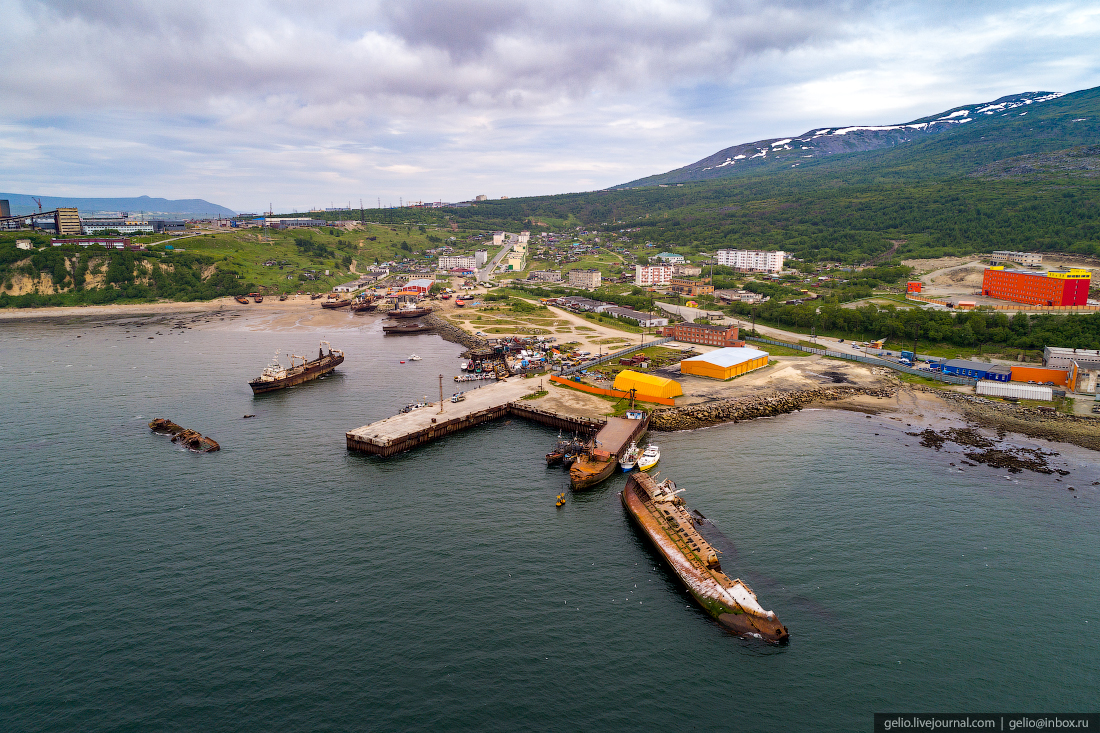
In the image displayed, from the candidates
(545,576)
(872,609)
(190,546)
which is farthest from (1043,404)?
(190,546)

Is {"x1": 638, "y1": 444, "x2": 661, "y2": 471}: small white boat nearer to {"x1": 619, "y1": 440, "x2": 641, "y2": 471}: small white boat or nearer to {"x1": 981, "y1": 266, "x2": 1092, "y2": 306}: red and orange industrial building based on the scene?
{"x1": 619, "y1": 440, "x2": 641, "y2": 471}: small white boat

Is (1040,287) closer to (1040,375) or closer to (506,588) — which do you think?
(1040,375)

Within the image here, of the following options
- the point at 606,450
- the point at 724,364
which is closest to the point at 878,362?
the point at 724,364

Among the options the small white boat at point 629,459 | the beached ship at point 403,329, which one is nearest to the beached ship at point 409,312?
the beached ship at point 403,329

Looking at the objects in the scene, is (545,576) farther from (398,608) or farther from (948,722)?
(948,722)

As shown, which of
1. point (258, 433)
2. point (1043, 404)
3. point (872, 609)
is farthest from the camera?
point (1043, 404)
